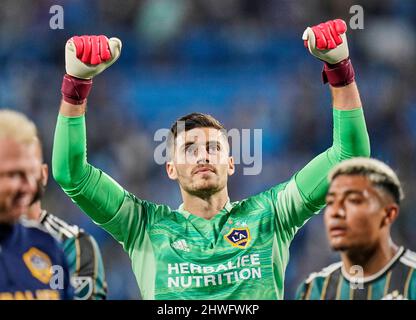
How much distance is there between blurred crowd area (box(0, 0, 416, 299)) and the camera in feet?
15.2

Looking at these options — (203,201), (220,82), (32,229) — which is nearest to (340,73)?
(203,201)

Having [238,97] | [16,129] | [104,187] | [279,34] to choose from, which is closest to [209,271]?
[104,187]

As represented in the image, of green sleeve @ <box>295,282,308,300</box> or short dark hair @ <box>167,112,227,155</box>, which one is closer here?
green sleeve @ <box>295,282,308,300</box>

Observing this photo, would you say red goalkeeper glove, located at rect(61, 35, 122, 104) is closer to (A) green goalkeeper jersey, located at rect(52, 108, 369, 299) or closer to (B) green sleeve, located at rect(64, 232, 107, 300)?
(A) green goalkeeper jersey, located at rect(52, 108, 369, 299)

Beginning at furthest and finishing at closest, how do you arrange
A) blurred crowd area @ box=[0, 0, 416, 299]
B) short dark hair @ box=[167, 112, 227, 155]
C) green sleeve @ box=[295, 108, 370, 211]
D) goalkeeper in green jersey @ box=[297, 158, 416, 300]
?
blurred crowd area @ box=[0, 0, 416, 299], short dark hair @ box=[167, 112, 227, 155], green sleeve @ box=[295, 108, 370, 211], goalkeeper in green jersey @ box=[297, 158, 416, 300]

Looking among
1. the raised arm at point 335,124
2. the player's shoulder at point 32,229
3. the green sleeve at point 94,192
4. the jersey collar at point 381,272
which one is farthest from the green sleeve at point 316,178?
the player's shoulder at point 32,229

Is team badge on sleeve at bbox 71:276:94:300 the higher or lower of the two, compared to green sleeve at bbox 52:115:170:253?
lower

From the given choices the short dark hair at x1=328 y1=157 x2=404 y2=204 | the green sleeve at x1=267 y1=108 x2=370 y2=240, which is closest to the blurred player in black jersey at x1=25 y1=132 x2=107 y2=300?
the green sleeve at x1=267 y1=108 x2=370 y2=240

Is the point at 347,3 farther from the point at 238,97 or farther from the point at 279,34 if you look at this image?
the point at 238,97

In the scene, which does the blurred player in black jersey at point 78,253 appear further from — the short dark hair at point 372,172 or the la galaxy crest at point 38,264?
the short dark hair at point 372,172

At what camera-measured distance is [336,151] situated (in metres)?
3.57

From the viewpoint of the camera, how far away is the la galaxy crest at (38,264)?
3477mm

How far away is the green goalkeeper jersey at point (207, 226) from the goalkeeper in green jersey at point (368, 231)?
0.15 meters

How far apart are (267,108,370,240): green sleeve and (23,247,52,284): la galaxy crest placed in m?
1.05
